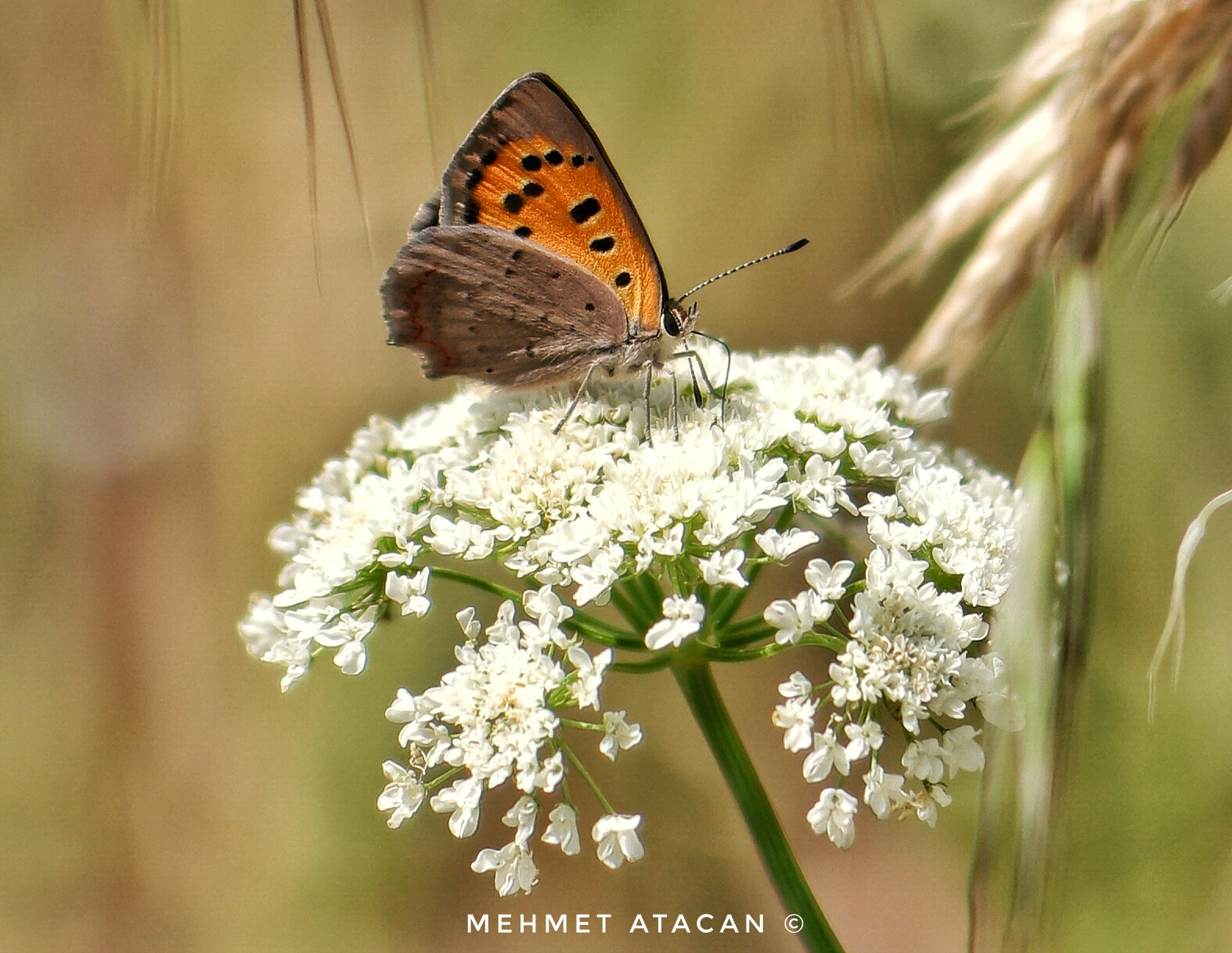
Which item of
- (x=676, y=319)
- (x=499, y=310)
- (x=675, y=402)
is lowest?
(x=675, y=402)

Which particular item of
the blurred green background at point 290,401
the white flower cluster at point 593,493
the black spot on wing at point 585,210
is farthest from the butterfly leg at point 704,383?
the blurred green background at point 290,401

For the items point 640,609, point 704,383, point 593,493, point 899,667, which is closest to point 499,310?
point 704,383

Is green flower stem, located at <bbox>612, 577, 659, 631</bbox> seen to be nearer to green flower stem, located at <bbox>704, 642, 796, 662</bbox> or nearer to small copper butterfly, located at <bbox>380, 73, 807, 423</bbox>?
green flower stem, located at <bbox>704, 642, 796, 662</bbox>

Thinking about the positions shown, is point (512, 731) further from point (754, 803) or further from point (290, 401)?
point (290, 401)

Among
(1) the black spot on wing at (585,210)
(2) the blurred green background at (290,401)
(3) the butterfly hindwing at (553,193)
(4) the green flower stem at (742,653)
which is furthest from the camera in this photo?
(2) the blurred green background at (290,401)

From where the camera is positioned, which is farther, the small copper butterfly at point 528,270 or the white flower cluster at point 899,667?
the small copper butterfly at point 528,270

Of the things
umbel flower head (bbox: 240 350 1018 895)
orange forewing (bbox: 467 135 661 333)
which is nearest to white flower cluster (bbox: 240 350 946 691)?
umbel flower head (bbox: 240 350 1018 895)

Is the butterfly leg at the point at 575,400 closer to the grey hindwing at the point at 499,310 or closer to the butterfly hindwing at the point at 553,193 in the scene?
the grey hindwing at the point at 499,310
